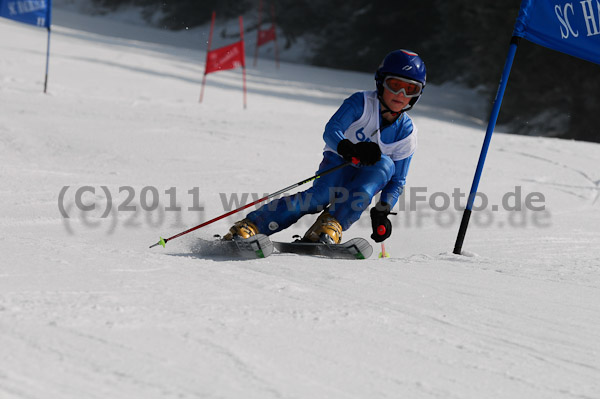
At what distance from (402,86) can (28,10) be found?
25.6ft

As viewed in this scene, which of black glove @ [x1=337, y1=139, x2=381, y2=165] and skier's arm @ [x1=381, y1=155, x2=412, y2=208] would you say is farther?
skier's arm @ [x1=381, y1=155, x2=412, y2=208]

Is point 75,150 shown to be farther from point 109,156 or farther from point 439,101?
point 439,101

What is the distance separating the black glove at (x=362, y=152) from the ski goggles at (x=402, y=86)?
45 centimetres

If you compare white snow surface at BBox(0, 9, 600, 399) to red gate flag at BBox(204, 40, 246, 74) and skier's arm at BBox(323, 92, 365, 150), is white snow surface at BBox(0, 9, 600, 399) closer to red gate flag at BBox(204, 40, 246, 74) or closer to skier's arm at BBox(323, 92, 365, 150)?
skier's arm at BBox(323, 92, 365, 150)

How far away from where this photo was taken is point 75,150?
25.8ft

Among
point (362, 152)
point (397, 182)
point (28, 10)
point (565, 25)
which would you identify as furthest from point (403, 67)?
point (28, 10)

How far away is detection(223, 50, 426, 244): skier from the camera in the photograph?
15.0 feet

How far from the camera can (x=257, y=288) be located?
3219 millimetres

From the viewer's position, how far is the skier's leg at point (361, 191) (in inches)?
182

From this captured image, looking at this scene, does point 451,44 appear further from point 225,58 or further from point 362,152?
point 362,152

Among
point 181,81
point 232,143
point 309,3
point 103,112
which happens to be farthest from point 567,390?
point 309,3

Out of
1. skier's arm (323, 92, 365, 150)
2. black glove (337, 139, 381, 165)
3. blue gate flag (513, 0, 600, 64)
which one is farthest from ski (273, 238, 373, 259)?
blue gate flag (513, 0, 600, 64)

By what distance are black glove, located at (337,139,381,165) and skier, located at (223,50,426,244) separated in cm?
2

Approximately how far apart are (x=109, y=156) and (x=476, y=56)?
46.3ft
